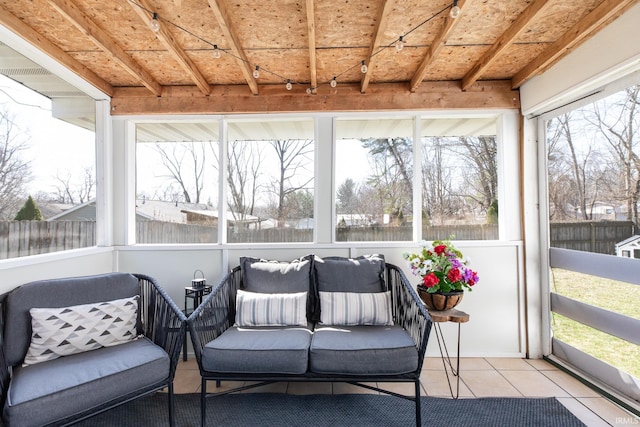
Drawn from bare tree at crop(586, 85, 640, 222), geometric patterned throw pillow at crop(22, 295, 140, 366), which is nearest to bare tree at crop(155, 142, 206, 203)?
geometric patterned throw pillow at crop(22, 295, 140, 366)

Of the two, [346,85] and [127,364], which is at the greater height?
[346,85]

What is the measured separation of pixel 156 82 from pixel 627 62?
12.0 ft

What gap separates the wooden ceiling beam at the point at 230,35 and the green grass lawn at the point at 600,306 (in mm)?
3208

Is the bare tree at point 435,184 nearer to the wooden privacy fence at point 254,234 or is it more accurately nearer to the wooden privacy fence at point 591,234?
the wooden privacy fence at point 254,234

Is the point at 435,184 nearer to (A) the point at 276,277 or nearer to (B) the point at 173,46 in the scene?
(A) the point at 276,277

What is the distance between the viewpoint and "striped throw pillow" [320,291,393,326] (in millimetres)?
2445

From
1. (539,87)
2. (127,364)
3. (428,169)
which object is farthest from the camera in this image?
(428,169)

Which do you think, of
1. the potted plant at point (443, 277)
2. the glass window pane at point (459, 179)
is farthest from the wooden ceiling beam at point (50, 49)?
the potted plant at point (443, 277)

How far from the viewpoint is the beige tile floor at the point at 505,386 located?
2152mm

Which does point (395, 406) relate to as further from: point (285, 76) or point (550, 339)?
point (285, 76)

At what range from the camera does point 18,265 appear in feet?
6.91

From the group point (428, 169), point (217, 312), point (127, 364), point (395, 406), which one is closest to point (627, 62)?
point (428, 169)

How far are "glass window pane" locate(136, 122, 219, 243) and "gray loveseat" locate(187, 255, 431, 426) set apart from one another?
83 centimetres

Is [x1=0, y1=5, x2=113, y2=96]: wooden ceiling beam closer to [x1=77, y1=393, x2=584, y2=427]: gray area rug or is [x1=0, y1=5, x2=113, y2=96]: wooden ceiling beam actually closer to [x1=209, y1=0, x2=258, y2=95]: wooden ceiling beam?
[x1=209, y1=0, x2=258, y2=95]: wooden ceiling beam
